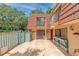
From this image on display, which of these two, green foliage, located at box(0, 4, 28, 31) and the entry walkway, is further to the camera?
the entry walkway

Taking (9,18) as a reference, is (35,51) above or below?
below

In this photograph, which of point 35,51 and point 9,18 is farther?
point 35,51

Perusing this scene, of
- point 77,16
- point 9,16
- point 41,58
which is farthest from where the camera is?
point 9,16

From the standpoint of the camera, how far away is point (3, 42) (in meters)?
5.89

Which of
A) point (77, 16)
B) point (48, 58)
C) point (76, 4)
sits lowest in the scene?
point (48, 58)

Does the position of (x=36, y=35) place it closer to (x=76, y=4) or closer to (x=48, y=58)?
(x=48, y=58)

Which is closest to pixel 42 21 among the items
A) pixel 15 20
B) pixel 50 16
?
pixel 50 16

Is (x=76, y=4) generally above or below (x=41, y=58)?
above

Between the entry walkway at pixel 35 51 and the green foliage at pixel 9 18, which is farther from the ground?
the green foliage at pixel 9 18

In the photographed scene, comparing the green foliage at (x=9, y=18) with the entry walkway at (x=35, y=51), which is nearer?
the green foliage at (x=9, y=18)

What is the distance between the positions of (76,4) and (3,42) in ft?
10.6

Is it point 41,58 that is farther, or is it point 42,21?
point 42,21

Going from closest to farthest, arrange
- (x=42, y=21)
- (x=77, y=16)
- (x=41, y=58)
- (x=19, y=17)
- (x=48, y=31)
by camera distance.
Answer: (x=77, y=16) < (x=41, y=58) < (x=19, y=17) < (x=42, y=21) < (x=48, y=31)

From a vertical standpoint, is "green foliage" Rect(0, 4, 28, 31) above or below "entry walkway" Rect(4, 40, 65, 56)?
above
